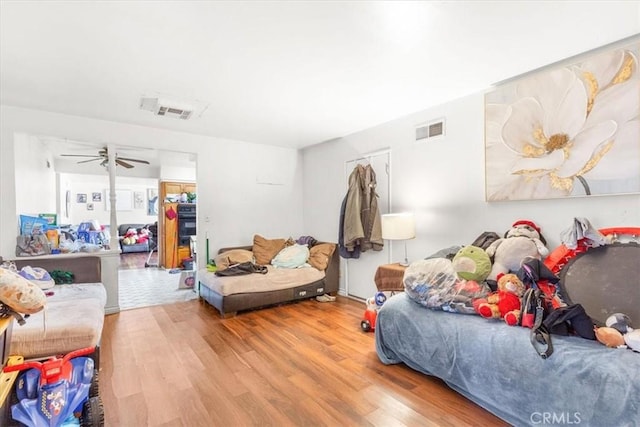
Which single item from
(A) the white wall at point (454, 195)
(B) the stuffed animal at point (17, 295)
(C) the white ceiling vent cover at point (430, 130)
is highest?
(C) the white ceiling vent cover at point (430, 130)

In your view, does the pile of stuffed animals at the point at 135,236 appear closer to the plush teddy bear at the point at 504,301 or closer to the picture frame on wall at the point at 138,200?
the picture frame on wall at the point at 138,200

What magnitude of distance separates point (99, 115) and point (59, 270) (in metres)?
1.83

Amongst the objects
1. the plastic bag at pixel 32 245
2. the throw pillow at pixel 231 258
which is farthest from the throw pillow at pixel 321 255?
the plastic bag at pixel 32 245

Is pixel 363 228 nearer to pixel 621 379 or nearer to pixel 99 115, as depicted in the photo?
pixel 621 379

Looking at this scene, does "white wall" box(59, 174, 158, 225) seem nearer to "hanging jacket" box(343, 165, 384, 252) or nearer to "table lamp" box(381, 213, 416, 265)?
"hanging jacket" box(343, 165, 384, 252)

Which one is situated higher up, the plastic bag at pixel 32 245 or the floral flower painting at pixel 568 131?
the floral flower painting at pixel 568 131

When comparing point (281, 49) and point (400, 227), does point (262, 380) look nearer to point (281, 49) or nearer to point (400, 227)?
point (400, 227)

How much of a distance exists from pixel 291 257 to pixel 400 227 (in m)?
1.70

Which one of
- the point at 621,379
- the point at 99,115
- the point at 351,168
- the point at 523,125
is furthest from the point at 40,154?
the point at 621,379

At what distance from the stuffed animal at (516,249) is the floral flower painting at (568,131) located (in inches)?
12.8

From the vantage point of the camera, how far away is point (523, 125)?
257cm

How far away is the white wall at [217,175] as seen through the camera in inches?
130

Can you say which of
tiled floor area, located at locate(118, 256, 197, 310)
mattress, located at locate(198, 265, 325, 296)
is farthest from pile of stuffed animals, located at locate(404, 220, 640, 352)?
tiled floor area, located at locate(118, 256, 197, 310)

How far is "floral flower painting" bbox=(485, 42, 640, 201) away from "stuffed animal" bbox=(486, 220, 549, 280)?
33 centimetres
